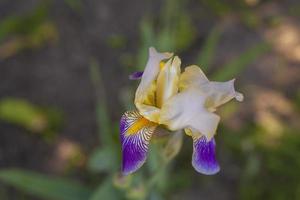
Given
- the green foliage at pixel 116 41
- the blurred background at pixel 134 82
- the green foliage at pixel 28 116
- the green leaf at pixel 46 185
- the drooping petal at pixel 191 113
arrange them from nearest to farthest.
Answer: the drooping petal at pixel 191 113 < the green leaf at pixel 46 185 < the blurred background at pixel 134 82 < the green foliage at pixel 28 116 < the green foliage at pixel 116 41

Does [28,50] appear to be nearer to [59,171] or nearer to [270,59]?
[59,171]

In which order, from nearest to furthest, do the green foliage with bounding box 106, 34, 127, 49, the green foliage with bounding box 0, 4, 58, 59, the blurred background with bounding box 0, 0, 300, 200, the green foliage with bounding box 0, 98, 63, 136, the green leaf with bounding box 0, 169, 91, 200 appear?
the green leaf with bounding box 0, 169, 91, 200 < the blurred background with bounding box 0, 0, 300, 200 < the green foliage with bounding box 0, 98, 63, 136 < the green foliage with bounding box 0, 4, 58, 59 < the green foliage with bounding box 106, 34, 127, 49

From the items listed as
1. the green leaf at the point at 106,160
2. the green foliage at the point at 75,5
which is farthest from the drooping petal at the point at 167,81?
the green foliage at the point at 75,5

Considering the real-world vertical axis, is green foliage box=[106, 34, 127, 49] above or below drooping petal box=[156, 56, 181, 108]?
below

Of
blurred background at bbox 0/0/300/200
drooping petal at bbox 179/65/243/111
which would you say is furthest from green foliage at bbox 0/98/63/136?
drooping petal at bbox 179/65/243/111

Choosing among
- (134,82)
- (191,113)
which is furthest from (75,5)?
(191,113)

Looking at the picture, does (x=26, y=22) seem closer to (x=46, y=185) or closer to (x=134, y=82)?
(x=134, y=82)

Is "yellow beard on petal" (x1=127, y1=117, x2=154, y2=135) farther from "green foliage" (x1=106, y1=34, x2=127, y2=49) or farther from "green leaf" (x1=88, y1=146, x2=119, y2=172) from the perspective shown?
"green foliage" (x1=106, y1=34, x2=127, y2=49)

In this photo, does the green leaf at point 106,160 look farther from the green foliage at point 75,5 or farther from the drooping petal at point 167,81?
the green foliage at point 75,5
